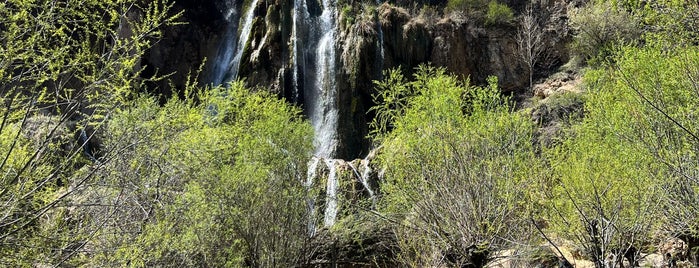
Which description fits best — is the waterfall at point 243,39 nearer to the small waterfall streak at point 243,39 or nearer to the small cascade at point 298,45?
the small waterfall streak at point 243,39

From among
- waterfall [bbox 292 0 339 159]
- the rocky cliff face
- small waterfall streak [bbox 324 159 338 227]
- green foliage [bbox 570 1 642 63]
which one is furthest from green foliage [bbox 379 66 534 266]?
green foliage [bbox 570 1 642 63]

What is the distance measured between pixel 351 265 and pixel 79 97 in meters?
8.17

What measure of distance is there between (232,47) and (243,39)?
92 centimetres

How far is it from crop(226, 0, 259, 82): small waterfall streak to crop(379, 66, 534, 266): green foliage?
16.3 meters

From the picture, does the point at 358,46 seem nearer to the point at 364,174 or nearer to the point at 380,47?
the point at 380,47

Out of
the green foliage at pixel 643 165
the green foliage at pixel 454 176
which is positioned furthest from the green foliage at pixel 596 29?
the green foliage at pixel 454 176

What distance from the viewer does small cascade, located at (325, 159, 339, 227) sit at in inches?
419

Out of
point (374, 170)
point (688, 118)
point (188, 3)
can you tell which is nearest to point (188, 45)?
point (188, 3)

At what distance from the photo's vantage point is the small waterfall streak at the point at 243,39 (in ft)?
78.4

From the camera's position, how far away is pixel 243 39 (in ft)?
81.4

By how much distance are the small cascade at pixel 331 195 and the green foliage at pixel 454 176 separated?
2.08m

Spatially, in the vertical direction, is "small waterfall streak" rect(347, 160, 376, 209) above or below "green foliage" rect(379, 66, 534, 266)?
below

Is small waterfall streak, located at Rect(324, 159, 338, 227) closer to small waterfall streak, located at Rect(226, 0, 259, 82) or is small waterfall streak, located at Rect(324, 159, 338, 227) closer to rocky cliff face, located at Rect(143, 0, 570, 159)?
rocky cliff face, located at Rect(143, 0, 570, 159)

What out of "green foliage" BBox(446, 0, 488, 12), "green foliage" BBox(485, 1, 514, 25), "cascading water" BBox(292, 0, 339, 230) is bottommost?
"cascading water" BBox(292, 0, 339, 230)
